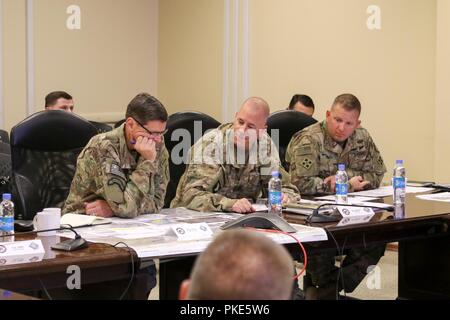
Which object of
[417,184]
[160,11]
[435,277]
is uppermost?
[160,11]

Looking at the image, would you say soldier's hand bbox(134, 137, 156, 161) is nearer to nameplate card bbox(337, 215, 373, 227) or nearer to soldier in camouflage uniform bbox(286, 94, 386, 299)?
nameplate card bbox(337, 215, 373, 227)

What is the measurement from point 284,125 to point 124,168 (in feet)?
4.97

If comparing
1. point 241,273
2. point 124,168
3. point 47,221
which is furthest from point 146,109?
point 241,273

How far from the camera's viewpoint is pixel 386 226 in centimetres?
308

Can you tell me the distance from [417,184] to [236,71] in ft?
10.2

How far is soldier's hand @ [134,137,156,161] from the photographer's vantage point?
3.30 metres

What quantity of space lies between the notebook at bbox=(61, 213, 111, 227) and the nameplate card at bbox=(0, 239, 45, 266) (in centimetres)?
56

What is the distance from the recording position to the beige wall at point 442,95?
565 centimetres

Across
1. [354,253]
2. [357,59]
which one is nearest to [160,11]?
[357,59]

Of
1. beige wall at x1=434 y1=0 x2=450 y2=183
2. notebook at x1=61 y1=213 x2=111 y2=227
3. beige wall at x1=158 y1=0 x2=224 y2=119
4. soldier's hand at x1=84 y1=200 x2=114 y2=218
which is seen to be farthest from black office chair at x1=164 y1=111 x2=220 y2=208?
beige wall at x1=158 y1=0 x2=224 y2=119

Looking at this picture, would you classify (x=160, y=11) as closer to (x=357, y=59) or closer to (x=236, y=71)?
(x=236, y=71)

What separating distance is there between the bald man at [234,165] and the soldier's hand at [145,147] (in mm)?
325

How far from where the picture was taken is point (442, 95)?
569 cm

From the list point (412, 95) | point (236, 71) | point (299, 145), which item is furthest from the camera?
point (236, 71)
